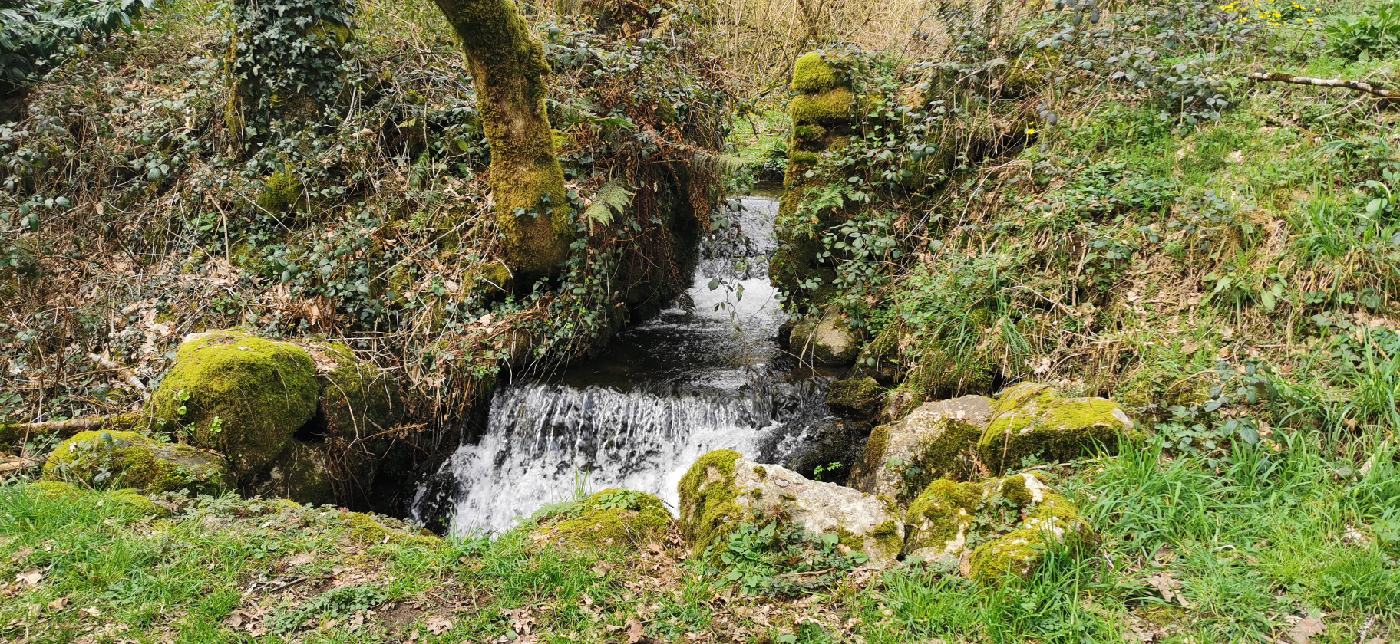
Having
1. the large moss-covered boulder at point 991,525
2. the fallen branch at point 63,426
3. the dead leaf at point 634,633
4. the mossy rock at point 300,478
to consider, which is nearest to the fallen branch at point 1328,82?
the large moss-covered boulder at point 991,525

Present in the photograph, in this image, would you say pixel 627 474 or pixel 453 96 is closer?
pixel 627 474

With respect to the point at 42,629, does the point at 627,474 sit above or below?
below

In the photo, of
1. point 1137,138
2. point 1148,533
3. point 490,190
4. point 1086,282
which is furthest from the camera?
point 490,190

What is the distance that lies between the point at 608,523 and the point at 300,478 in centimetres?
291

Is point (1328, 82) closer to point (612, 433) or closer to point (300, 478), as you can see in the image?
point (612, 433)

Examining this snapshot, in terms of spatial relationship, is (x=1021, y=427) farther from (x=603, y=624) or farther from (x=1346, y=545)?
(x=603, y=624)

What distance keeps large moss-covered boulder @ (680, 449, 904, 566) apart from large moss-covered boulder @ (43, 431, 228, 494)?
3.22 m

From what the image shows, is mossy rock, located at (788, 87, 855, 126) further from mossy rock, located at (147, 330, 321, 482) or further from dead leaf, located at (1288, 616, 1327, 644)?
dead leaf, located at (1288, 616, 1327, 644)

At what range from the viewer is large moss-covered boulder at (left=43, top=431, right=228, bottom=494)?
15.0ft

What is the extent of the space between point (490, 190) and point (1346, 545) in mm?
6925

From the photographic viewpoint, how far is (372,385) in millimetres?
6254

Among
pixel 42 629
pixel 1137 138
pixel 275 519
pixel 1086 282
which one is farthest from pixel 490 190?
pixel 1137 138

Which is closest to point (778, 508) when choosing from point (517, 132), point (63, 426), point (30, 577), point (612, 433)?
point (612, 433)

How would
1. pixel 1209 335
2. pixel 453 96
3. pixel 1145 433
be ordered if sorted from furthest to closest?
pixel 453 96, pixel 1209 335, pixel 1145 433
